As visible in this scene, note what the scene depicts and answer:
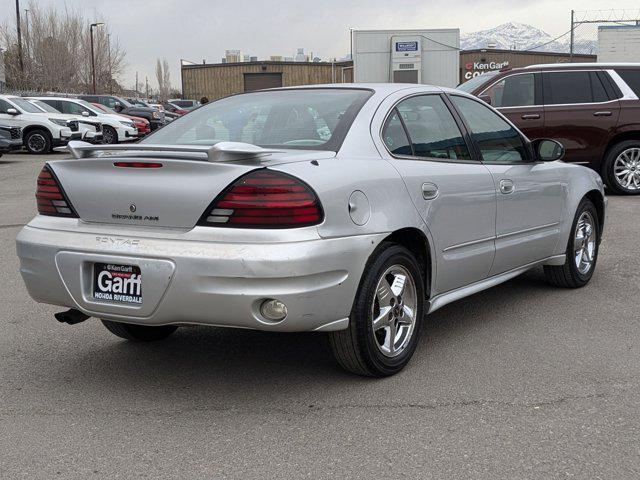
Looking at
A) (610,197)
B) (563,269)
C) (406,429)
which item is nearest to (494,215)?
(563,269)

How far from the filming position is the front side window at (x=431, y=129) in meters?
4.46

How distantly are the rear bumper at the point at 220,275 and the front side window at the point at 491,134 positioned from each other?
5.20 feet

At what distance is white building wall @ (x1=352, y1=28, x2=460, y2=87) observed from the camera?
24.6 metres

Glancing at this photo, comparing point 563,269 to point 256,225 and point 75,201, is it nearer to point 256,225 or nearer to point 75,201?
point 256,225

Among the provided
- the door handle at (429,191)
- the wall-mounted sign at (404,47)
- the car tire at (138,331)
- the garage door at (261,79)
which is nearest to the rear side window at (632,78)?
the door handle at (429,191)

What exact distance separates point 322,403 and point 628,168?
9314mm

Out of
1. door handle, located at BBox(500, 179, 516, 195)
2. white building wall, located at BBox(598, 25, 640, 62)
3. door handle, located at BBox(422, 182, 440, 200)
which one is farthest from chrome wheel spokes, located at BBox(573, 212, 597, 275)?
white building wall, located at BBox(598, 25, 640, 62)

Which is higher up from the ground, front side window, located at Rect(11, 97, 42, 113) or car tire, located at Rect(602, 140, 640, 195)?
front side window, located at Rect(11, 97, 42, 113)

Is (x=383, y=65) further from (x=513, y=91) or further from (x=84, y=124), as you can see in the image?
(x=513, y=91)

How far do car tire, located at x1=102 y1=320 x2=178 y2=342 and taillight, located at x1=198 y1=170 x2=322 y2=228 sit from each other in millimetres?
1301

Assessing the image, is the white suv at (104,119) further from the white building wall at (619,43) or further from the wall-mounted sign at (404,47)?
the white building wall at (619,43)

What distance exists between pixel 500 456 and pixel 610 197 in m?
9.38

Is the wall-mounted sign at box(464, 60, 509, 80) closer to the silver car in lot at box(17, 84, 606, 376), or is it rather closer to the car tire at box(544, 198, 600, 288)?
the car tire at box(544, 198, 600, 288)

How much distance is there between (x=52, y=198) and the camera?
397 centimetres
